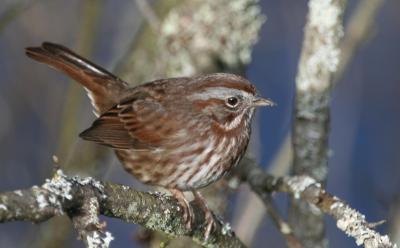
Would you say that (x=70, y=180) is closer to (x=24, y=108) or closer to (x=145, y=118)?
(x=145, y=118)

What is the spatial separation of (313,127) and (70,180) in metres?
2.22

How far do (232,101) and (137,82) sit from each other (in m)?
1.61

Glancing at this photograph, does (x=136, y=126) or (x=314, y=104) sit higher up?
(x=314, y=104)

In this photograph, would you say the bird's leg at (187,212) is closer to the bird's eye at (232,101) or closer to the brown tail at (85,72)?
the bird's eye at (232,101)

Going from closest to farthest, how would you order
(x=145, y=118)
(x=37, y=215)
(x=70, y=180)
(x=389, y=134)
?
(x=37, y=215) < (x=70, y=180) < (x=145, y=118) < (x=389, y=134)

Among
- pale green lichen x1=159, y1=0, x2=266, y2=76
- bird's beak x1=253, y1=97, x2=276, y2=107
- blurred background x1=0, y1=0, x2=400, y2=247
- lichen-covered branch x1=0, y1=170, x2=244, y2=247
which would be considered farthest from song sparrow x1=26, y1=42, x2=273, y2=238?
lichen-covered branch x1=0, y1=170, x2=244, y2=247

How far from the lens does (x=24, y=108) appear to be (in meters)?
7.31

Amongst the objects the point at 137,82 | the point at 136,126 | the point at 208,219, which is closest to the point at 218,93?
the point at 136,126

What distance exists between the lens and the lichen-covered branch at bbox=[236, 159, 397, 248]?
3.35m

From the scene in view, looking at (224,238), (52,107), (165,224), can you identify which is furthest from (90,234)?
(52,107)

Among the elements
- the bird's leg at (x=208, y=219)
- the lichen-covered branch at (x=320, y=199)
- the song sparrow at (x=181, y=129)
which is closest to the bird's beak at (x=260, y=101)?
the song sparrow at (x=181, y=129)

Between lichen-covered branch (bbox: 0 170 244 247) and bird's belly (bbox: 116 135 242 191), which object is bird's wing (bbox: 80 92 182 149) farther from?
lichen-covered branch (bbox: 0 170 244 247)

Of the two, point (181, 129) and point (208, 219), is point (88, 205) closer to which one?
point (208, 219)

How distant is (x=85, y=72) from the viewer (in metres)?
5.14
